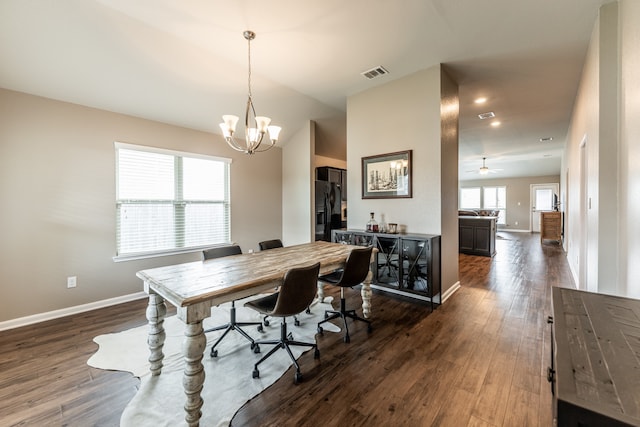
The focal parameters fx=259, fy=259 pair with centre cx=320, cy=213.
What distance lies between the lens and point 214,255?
8.86ft

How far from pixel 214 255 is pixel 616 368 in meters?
2.77

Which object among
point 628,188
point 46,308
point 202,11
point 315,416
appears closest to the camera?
point 315,416

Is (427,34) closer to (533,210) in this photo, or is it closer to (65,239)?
(65,239)

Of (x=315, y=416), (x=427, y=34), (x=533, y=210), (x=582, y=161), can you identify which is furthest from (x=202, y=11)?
(x=533, y=210)

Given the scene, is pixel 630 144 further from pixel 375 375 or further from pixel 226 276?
pixel 226 276

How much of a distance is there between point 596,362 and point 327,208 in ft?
15.4

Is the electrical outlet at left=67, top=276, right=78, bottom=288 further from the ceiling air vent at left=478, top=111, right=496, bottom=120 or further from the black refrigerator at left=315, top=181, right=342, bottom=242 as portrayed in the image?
the ceiling air vent at left=478, top=111, right=496, bottom=120

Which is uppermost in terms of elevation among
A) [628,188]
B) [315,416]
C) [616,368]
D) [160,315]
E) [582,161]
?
[582,161]

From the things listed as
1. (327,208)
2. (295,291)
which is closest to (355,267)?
(295,291)

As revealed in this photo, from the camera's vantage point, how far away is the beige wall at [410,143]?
3.37m

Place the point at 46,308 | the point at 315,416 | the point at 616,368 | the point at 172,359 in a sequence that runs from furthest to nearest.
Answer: the point at 46,308, the point at 172,359, the point at 315,416, the point at 616,368

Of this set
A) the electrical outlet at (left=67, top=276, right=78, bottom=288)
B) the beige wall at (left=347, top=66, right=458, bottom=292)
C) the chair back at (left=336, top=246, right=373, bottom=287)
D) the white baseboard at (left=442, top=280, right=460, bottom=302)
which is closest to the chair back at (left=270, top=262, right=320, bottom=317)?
the chair back at (left=336, top=246, right=373, bottom=287)

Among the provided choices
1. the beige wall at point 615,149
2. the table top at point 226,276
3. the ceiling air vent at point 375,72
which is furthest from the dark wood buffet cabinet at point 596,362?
the ceiling air vent at point 375,72

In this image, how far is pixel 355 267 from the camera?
2.52m
